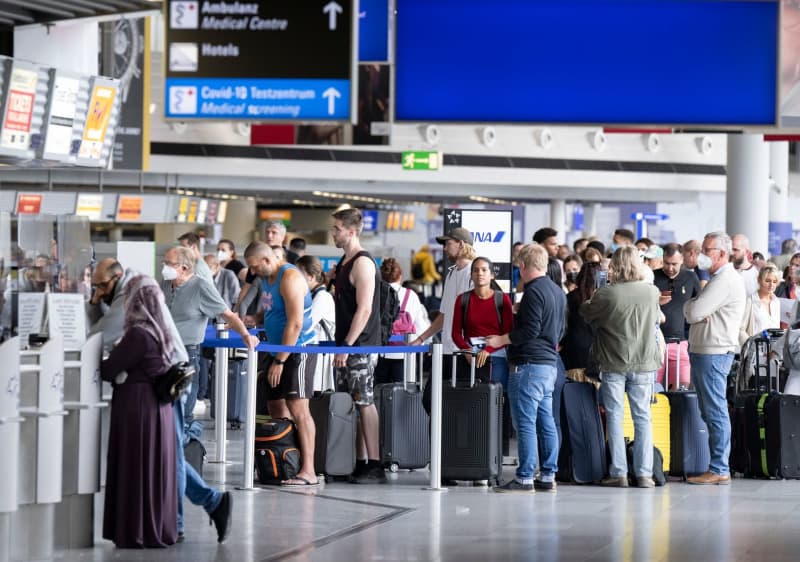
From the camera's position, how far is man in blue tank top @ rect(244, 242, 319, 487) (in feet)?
31.4

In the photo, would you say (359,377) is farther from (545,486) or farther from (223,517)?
(223,517)

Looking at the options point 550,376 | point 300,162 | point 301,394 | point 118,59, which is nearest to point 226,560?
point 301,394

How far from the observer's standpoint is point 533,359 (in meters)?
9.63

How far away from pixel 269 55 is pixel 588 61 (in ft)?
6.54

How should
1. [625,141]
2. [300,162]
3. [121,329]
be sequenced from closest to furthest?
[121,329] < [300,162] < [625,141]

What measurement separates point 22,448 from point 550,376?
3.87 metres

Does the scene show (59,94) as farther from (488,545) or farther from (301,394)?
(488,545)

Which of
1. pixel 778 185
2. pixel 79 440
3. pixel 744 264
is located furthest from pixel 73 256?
pixel 778 185

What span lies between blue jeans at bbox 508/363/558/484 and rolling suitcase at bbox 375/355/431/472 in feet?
2.95

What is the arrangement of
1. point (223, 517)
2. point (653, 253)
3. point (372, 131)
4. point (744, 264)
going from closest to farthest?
point (223, 517)
point (372, 131)
point (653, 253)
point (744, 264)

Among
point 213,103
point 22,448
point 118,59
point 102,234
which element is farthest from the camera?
point 102,234

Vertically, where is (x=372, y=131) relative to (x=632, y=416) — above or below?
above

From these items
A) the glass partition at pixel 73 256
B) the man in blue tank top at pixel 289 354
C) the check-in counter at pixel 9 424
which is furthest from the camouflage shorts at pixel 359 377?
the check-in counter at pixel 9 424

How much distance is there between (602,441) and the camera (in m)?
10.3
